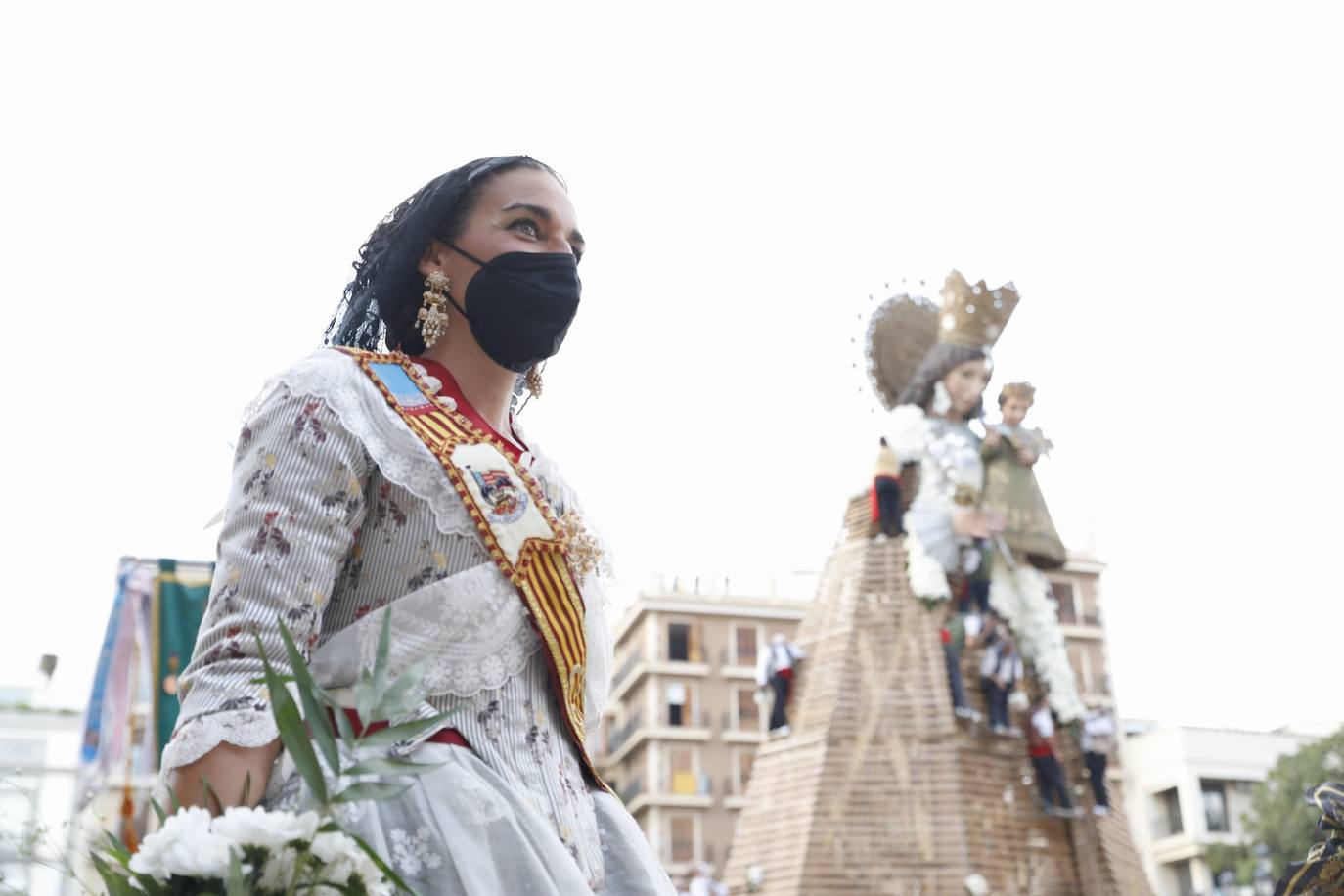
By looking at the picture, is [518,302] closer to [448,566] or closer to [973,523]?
[448,566]

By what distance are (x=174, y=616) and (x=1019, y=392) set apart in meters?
7.92

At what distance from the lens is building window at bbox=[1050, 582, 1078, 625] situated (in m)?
43.8

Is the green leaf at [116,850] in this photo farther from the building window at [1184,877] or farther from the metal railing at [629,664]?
the building window at [1184,877]

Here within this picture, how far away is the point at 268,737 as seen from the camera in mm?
1931

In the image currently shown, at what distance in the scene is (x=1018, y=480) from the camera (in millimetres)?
13500

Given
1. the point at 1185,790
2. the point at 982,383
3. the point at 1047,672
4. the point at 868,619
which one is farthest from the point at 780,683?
the point at 1185,790

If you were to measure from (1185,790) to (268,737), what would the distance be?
1648 inches

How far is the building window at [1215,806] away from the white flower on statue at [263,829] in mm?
42111

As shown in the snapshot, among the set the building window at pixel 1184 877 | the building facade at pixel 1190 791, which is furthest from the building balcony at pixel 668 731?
the building window at pixel 1184 877

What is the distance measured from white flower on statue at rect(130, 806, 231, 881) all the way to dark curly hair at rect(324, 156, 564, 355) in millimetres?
1308

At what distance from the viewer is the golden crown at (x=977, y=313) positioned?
13.5 m

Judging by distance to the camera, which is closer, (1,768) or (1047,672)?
(1,768)

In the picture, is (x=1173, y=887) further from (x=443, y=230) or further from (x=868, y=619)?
(x=443, y=230)

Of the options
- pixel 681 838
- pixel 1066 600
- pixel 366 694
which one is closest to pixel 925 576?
pixel 366 694
